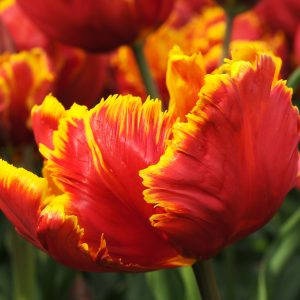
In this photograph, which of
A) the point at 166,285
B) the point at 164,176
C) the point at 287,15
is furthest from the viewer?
the point at 287,15

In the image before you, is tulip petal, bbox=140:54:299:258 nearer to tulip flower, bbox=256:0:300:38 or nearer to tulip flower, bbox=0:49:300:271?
tulip flower, bbox=0:49:300:271

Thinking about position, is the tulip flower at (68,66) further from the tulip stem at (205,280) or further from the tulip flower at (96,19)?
the tulip stem at (205,280)

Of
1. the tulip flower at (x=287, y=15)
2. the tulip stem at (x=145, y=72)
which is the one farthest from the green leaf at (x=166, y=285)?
the tulip flower at (x=287, y=15)

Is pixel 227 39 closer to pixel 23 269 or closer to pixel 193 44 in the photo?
pixel 193 44

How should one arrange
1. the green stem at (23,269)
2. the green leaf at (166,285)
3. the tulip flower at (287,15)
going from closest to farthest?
the green leaf at (166,285), the green stem at (23,269), the tulip flower at (287,15)

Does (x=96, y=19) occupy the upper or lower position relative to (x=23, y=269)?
upper

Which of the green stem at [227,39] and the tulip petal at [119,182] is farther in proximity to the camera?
the green stem at [227,39]

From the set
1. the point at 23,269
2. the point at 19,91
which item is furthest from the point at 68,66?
the point at 23,269

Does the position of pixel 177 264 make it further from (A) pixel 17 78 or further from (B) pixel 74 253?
(A) pixel 17 78

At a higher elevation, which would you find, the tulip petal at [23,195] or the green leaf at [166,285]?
the tulip petal at [23,195]
